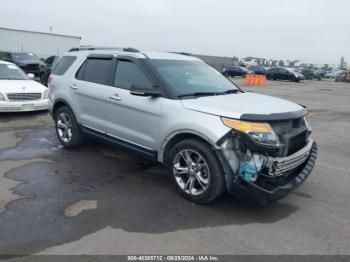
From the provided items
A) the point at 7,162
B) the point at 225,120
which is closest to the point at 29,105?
the point at 7,162

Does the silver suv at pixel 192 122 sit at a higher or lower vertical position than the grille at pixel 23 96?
higher

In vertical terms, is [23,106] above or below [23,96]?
below

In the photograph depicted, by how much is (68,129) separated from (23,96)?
4.12 m

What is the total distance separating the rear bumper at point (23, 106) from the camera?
9391mm

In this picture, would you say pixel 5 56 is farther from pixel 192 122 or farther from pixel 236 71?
pixel 236 71

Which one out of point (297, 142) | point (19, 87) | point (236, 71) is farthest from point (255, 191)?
point (236, 71)

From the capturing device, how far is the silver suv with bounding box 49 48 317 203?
3887mm

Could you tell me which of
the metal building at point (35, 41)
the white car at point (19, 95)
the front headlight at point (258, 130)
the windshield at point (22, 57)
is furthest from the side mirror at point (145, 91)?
Result: the metal building at point (35, 41)

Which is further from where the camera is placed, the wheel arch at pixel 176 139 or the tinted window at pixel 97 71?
the tinted window at pixel 97 71

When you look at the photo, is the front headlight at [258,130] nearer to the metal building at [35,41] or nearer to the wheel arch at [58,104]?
the wheel arch at [58,104]

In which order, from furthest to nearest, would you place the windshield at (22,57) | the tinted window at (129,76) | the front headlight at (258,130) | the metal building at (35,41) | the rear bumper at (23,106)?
the metal building at (35,41)
the windshield at (22,57)
the rear bumper at (23,106)
the tinted window at (129,76)
the front headlight at (258,130)

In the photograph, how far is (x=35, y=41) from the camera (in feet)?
106

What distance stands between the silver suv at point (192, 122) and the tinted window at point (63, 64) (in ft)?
0.78

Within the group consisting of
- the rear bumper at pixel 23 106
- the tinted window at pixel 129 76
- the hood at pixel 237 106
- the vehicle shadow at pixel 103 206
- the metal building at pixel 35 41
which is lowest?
the vehicle shadow at pixel 103 206
